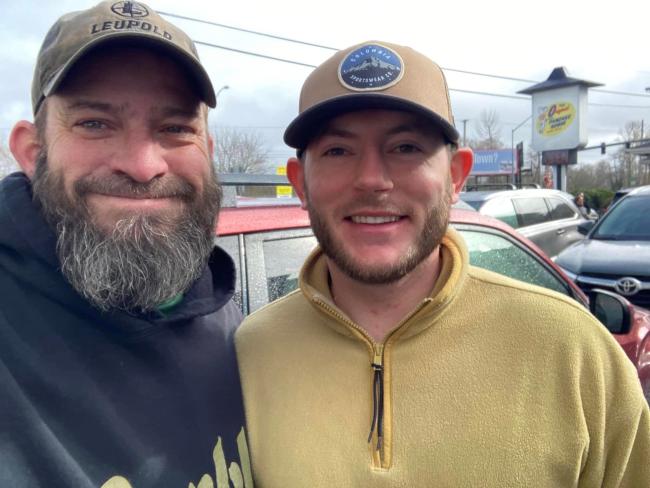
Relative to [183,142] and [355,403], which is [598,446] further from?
[183,142]

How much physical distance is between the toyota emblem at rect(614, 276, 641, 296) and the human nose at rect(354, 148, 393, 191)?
4.88 m

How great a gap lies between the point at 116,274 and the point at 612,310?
240 centimetres

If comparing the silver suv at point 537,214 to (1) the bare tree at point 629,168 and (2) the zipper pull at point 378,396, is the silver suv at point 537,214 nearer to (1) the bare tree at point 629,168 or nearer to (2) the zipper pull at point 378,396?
(2) the zipper pull at point 378,396

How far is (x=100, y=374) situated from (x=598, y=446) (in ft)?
4.39

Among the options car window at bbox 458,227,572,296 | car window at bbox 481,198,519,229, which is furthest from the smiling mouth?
car window at bbox 481,198,519,229

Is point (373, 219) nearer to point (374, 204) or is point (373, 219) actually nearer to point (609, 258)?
point (374, 204)

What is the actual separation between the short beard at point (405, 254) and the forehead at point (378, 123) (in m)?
0.22

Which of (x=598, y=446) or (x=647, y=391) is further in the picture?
(x=647, y=391)

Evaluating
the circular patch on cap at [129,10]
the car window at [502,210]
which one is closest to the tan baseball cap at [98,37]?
the circular patch on cap at [129,10]

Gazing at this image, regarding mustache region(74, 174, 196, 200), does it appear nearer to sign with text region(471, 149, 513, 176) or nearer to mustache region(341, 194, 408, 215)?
mustache region(341, 194, 408, 215)

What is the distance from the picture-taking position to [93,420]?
134cm

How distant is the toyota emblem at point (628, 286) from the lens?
5.52m

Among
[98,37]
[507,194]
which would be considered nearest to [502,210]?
[507,194]

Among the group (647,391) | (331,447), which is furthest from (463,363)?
(647,391)
